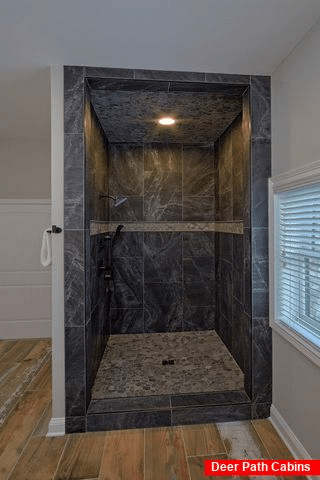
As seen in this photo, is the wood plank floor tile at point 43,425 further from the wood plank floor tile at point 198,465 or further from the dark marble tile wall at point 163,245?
the dark marble tile wall at point 163,245

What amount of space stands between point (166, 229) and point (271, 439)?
2.34m

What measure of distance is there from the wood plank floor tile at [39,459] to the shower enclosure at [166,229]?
15cm

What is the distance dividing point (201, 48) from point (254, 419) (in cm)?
251

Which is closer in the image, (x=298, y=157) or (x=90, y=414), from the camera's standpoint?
(x=298, y=157)

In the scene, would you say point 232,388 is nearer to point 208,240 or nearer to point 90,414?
point 90,414

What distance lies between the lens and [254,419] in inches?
84.9

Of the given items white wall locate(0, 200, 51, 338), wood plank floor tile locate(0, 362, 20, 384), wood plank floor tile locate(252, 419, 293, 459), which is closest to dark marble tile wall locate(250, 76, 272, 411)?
wood plank floor tile locate(252, 419, 293, 459)


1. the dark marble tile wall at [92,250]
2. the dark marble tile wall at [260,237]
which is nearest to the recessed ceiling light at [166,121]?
the dark marble tile wall at [92,250]

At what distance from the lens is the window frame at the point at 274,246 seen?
5.42 feet

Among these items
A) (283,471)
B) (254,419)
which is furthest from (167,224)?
(283,471)

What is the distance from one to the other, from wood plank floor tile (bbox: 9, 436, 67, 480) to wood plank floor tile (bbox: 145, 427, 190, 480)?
55 centimetres

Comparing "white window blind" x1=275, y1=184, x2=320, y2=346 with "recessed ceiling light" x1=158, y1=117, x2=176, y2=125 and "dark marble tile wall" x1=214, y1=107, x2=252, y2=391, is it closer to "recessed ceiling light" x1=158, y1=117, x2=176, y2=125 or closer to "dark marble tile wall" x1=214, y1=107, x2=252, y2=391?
"dark marble tile wall" x1=214, y1=107, x2=252, y2=391

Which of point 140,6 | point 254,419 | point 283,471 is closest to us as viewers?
point 140,6

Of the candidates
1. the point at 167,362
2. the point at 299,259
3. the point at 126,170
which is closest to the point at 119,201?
the point at 126,170
